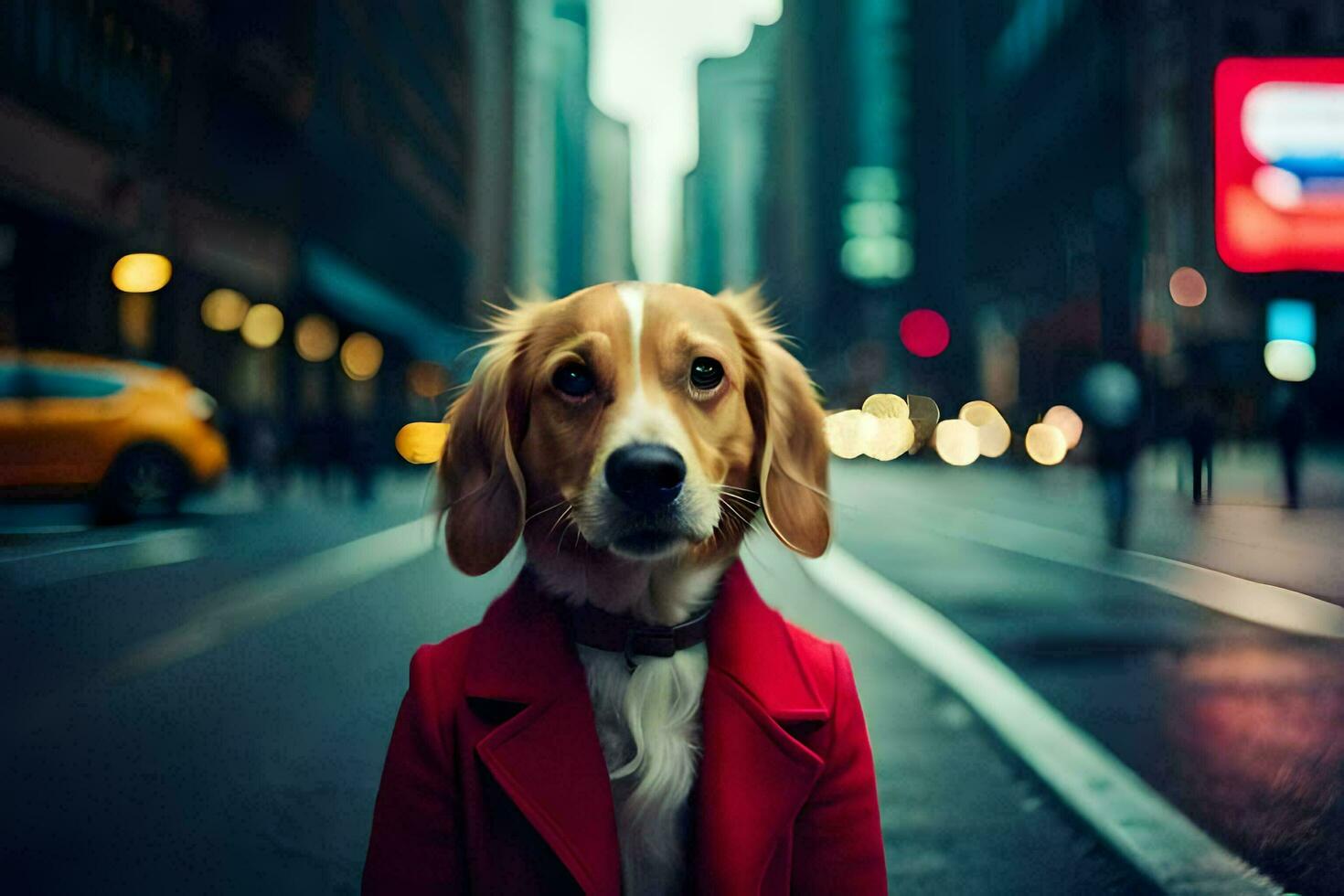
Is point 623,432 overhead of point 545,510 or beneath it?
overhead

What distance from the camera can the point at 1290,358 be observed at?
2.74 metres

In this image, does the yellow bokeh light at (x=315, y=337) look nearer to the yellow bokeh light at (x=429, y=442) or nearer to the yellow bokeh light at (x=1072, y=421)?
the yellow bokeh light at (x=429, y=442)

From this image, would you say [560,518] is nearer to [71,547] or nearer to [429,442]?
[429,442]

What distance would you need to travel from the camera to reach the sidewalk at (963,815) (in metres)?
2.39

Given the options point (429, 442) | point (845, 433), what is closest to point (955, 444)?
point (845, 433)

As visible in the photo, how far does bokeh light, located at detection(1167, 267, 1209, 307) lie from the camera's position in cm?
270

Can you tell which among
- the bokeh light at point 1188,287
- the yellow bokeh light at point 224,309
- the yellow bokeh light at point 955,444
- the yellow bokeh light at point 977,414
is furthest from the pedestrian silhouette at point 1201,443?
the yellow bokeh light at point 977,414

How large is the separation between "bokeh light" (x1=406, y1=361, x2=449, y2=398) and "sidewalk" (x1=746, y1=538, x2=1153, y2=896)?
0.95m

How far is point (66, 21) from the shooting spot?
243 centimetres

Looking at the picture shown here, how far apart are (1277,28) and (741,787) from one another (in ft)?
7.52

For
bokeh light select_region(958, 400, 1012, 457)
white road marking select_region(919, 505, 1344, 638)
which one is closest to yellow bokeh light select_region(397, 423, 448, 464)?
white road marking select_region(919, 505, 1344, 638)

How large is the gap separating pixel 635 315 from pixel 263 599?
7.87 feet

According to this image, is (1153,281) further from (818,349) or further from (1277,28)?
(818,349)

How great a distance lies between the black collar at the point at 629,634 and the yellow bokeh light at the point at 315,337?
201 cm
